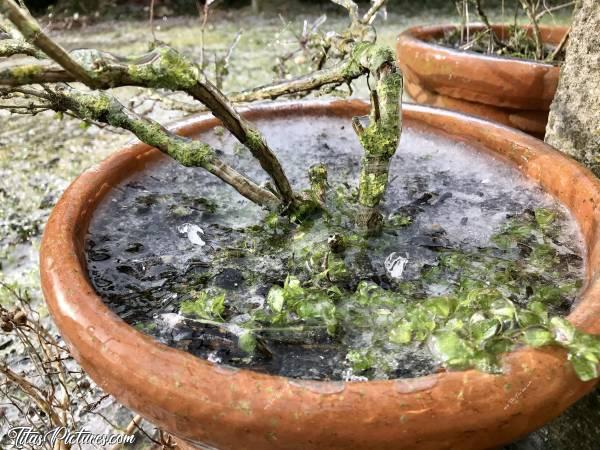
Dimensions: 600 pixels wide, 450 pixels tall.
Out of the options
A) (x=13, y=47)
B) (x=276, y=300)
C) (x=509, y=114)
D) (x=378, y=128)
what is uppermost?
(x=13, y=47)

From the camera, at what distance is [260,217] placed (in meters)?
1.23

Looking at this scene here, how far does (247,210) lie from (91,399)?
80 centimetres

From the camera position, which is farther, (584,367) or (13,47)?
(13,47)

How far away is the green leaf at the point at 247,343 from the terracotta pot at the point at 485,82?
142 centimetres

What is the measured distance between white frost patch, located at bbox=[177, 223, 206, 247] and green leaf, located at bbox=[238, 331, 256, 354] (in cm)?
32

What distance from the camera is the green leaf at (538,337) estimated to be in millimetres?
727

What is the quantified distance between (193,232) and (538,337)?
2.27 feet

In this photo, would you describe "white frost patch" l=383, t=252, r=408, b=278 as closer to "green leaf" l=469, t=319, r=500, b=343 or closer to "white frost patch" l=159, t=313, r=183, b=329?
"green leaf" l=469, t=319, r=500, b=343

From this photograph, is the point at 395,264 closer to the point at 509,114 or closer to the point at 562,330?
the point at 562,330

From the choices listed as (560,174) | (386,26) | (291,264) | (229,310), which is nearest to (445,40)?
(560,174)

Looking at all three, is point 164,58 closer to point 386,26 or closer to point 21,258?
point 21,258

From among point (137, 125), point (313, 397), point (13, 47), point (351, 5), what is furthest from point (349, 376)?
point (351, 5)

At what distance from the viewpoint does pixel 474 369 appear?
2.34 feet

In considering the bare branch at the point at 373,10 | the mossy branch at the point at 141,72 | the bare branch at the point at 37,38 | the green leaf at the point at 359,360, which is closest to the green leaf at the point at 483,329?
the green leaf at the point at 359,360
